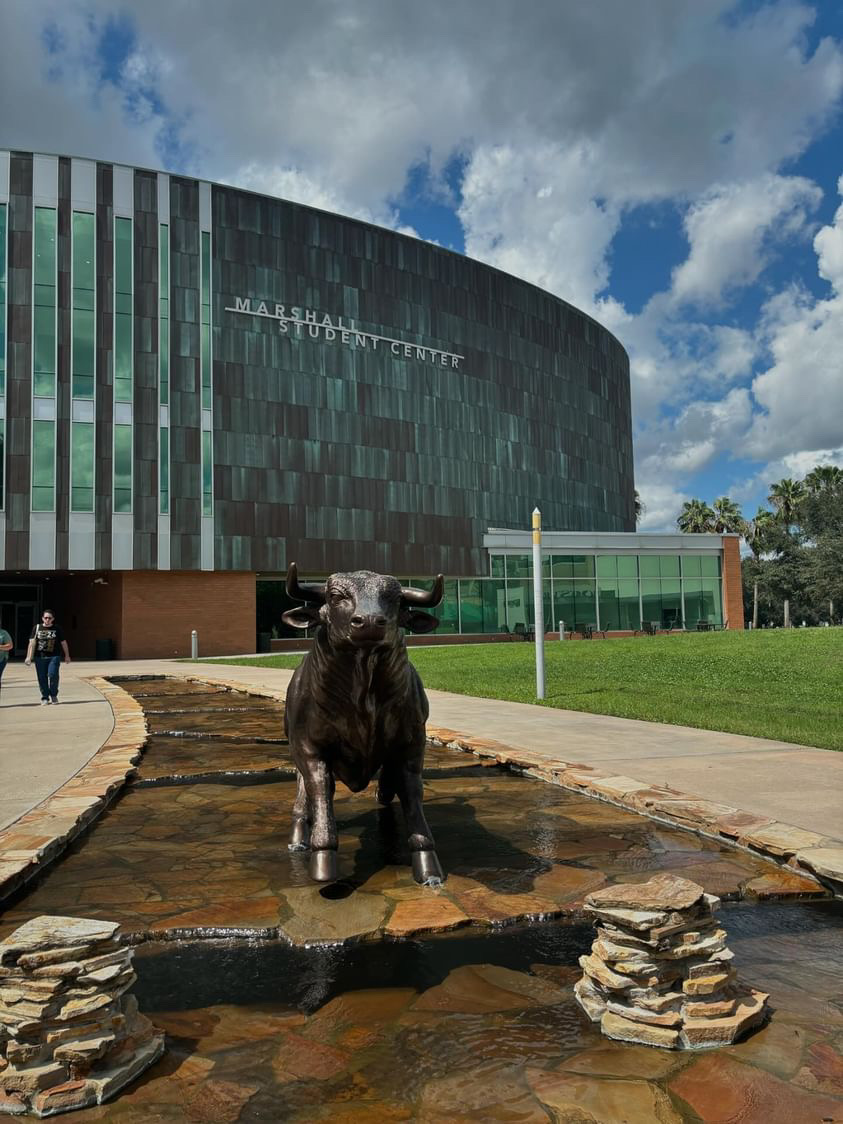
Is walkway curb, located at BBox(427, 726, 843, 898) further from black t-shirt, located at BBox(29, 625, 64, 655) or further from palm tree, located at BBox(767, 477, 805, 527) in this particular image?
palm tree, located at BBox(767, 477, 805, 527)

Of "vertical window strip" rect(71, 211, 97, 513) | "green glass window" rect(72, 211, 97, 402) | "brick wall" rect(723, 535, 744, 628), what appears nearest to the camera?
"vertical window strip" rect(71, 211, 97, 513)

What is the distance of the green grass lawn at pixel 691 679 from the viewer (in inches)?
421

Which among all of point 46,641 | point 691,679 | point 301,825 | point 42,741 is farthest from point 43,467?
point 301,825

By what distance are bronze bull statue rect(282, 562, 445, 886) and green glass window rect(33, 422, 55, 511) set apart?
3091 centimetres

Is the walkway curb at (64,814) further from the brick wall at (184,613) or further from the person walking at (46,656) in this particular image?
the brick wall at (184,613)

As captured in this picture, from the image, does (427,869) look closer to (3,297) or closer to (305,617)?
(305,617)

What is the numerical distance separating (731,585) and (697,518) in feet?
101

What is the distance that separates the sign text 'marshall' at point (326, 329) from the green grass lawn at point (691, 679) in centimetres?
1828

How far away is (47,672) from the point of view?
46.8 feet

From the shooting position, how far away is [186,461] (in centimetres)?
3469

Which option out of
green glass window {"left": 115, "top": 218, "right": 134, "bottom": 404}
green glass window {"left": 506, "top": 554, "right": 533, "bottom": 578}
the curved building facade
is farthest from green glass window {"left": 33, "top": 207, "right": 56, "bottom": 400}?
green glass window {"left": 506, "top": 554, "right": 533, "bottom": 578}

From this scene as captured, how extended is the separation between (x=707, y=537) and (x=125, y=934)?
151 ft

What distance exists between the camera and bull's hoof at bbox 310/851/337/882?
14.0 ft

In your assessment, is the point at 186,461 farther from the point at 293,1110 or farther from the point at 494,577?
the point at 293,1110
